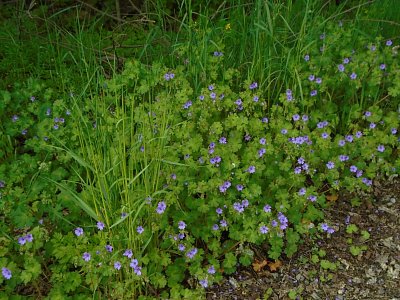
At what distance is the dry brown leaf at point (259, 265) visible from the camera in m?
2.75

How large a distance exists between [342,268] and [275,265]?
35 cm

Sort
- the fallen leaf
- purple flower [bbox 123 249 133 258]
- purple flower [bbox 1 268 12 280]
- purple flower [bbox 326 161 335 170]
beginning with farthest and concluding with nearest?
1. the fallen leaf
2. purple flower [bbox 326 161 335 170]
3. purple flower [bbox 123 249 133 258]
4. purple flower [bbox 1 268 12 280]

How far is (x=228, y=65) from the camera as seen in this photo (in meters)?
3.43

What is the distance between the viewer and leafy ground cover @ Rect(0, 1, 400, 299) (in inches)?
96.1

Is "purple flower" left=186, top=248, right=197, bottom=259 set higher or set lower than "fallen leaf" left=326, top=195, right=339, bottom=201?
higher

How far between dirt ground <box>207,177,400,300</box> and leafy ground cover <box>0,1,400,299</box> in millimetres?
20

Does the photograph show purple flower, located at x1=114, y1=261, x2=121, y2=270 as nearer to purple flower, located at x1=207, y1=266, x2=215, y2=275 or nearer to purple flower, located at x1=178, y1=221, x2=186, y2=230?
purple flower, located at x1=178, y1=221, x2=186, y2=230

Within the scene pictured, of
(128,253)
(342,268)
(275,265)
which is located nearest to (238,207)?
(275,265)

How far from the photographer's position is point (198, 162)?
2699 millimetres

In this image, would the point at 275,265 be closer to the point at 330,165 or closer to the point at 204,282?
the point at 204,282

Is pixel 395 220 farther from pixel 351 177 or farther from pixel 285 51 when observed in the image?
pixel 285 51

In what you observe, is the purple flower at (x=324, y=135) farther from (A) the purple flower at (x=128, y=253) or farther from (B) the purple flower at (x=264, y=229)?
(A) the purple flower at (x=128, y=253)

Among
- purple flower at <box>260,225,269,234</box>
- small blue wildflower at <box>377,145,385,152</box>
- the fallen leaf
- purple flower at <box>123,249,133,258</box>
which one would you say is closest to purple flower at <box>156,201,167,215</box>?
purple flower at <box>123,249,133,258</box>

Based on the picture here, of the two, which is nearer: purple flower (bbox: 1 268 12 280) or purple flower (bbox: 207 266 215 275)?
purple flower (bbox: 1 268 12 280)
